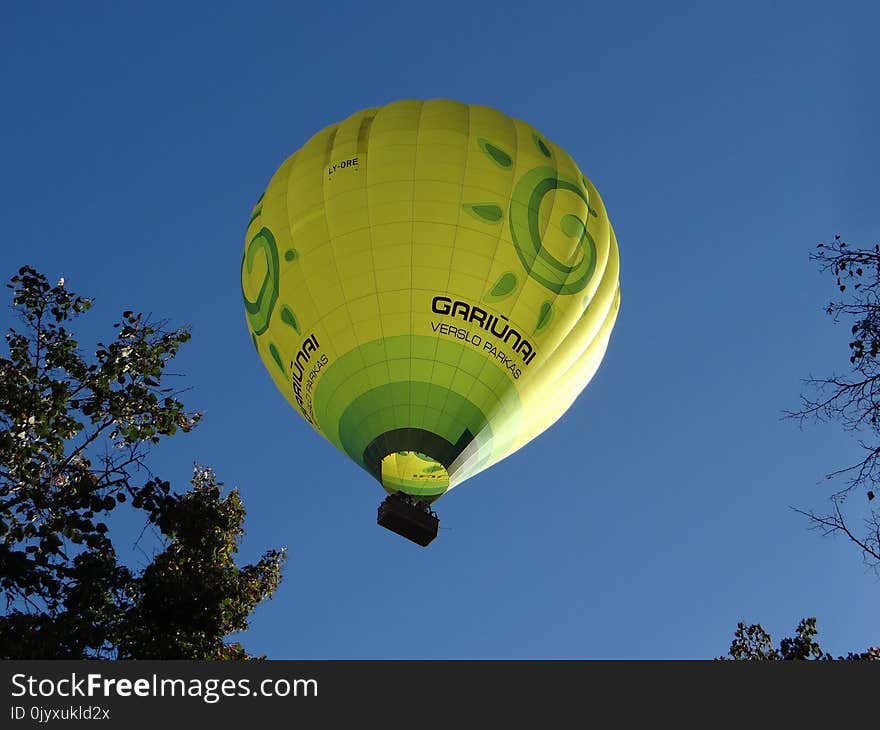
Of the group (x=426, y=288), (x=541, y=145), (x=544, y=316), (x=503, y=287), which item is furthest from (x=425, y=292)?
(x=541, y=145)

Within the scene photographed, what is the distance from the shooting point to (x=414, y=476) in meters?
16.7

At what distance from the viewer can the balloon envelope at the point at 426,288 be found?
16141mm

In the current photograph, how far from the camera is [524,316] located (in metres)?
16.5

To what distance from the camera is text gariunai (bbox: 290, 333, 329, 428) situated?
16766mm

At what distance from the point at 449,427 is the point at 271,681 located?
6.78m

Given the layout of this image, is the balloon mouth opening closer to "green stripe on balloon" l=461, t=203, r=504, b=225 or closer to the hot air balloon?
the hot air balloon

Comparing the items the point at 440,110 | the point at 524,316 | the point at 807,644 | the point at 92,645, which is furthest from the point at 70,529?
the point at 807,644

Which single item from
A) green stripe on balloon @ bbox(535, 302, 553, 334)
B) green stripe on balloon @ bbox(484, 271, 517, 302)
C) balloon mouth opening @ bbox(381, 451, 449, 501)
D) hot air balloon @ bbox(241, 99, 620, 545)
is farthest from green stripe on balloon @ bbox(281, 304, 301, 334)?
green stripe on balloon @ bbox(535, 302, 553, 334)

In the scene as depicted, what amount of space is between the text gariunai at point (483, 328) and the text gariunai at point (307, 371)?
2355 mm

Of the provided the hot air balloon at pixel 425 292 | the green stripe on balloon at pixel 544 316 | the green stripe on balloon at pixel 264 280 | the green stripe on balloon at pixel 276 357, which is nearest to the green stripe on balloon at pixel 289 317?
the hot air balloon at pixel 425 292

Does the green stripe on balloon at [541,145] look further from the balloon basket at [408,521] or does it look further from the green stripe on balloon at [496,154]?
the balloon basket at [408,521]

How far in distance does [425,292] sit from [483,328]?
1227mm

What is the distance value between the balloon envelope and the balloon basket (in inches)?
16.8

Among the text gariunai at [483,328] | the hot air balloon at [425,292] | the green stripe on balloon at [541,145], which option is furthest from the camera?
the green stripe on balloon at [541,145]
